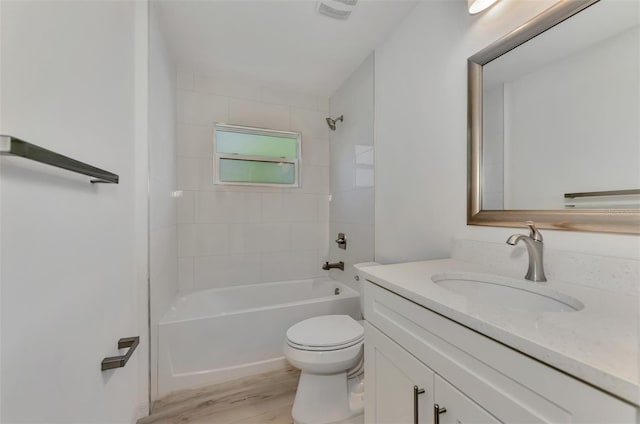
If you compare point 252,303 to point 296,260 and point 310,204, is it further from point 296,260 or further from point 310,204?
point 310,204

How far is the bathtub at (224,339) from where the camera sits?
64.3 inches

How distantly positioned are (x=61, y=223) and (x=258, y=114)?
2087 mm

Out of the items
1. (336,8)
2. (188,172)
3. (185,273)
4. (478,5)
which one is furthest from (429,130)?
(185,273)

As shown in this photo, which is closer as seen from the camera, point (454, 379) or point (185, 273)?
point (454, 379)

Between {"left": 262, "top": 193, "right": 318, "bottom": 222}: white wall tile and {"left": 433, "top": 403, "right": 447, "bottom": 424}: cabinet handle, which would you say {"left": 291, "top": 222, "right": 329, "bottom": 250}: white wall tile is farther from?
{"left": 433, "top": 403, "right": 447, "bottom": 424}: cabinet handle

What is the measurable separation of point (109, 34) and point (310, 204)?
195cm

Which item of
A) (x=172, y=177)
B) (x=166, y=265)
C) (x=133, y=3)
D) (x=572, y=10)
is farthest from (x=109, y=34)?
(x=572, y=10)

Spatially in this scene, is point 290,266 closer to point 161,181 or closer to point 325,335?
point 325,335

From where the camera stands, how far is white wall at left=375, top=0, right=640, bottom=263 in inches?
45.3

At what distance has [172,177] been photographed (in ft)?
6.78

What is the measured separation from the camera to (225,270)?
7.85 feet

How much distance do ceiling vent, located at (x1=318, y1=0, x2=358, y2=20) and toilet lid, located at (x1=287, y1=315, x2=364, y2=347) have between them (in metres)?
1.88

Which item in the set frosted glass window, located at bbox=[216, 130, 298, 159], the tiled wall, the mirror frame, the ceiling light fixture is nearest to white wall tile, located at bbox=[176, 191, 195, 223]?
the tiled wall

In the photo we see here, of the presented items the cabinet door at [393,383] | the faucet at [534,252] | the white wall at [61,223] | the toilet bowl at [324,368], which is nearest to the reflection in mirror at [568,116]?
the faucet at [534,252]
